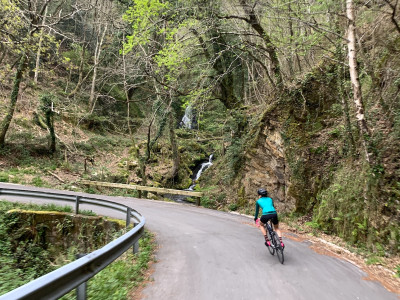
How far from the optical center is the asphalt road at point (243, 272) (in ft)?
15.2

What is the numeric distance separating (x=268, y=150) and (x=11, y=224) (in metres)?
12.0

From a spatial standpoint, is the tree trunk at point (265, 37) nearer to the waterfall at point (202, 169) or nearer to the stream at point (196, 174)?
the stream at point (196, 174)

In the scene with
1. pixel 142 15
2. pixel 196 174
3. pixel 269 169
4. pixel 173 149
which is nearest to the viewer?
pixel 142 15

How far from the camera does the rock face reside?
13.2 m

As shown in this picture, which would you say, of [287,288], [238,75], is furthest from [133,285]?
[238,75]

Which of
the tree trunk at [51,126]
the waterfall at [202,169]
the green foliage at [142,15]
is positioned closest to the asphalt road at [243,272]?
the green foliage at [142,15]

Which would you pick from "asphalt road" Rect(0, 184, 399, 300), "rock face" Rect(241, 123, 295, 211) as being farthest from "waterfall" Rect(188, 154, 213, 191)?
"asphalt road" Rect(0, 184, 399, 300)

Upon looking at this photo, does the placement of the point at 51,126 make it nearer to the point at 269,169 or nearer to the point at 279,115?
the point at 269,169

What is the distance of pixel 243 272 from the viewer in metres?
5.57

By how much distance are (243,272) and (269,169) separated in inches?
370

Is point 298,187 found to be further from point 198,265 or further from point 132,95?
point 132,95

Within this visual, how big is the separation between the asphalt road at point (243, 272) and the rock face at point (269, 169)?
4.82 m

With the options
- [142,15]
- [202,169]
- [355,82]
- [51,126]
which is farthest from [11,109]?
[355,82]

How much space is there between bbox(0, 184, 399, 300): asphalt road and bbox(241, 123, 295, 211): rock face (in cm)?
482
